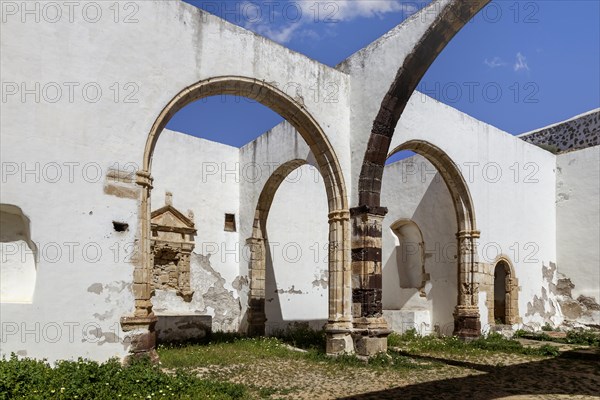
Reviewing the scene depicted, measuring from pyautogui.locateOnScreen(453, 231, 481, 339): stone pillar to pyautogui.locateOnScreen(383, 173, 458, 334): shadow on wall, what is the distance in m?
0.41

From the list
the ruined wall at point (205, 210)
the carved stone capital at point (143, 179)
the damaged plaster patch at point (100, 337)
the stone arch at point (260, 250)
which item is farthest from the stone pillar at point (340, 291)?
the ruined wall at point (205, 210)

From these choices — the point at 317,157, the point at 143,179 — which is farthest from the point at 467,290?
the point at 143,179

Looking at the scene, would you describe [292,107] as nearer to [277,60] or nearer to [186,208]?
[277,60]

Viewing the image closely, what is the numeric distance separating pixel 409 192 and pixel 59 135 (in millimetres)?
8193

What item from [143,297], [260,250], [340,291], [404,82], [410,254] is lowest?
[340,291]

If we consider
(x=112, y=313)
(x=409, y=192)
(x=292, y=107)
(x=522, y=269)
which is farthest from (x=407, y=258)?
(x=112, y=313)

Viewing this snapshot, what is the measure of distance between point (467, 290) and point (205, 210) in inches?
221

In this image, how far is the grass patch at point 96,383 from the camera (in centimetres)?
424

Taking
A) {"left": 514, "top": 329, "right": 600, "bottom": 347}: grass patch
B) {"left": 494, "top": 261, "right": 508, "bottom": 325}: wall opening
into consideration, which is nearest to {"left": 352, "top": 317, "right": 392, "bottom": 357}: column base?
{"left": 514, "top": 329, "right": 600, "bottom": 347}: grass patch

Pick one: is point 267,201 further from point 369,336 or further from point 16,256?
point 16,256

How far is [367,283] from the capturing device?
754cm

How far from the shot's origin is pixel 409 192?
1195cm

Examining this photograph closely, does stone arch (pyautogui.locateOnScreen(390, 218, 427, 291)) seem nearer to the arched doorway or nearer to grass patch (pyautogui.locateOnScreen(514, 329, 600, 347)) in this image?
grass patch (pyautogui.locateOnScreen(514, 329, 600, 347))

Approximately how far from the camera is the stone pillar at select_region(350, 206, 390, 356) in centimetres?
743
